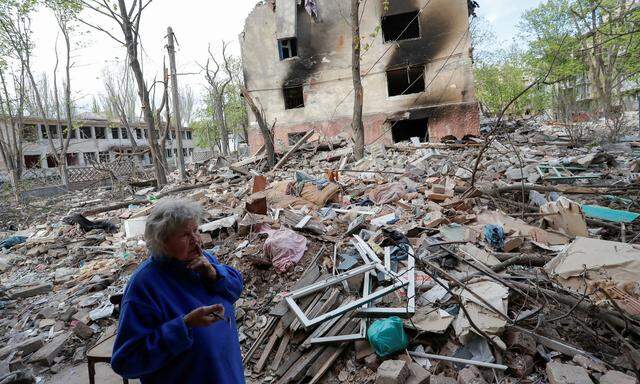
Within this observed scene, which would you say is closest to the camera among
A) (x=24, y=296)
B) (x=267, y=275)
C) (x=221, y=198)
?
(x=267, y=275)

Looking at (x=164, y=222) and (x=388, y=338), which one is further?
(x=388, y=338)

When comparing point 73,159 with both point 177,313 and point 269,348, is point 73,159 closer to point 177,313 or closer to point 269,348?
point 269,348

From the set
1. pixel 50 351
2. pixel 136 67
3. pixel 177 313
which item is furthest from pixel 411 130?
pixel 177 313

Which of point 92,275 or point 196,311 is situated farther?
point 92,275

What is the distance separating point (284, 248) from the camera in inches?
182

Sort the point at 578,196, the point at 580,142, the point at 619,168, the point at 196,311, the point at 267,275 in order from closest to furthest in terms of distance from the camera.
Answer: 1. the point at 196,311
2. the point at 267,275
3. the point at 578,196
4. the point at 619,168
5. the point at 580,142

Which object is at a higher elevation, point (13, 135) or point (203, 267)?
point (13, 135)

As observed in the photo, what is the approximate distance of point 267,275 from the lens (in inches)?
178

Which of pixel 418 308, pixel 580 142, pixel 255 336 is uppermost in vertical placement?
pixel 580 142

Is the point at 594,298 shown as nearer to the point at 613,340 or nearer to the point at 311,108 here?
the point at 613,340

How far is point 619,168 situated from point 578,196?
9.14 feet

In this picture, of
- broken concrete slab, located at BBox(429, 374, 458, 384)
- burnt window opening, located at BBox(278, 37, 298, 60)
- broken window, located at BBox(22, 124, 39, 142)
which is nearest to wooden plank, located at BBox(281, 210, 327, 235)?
broken concrete slab, located at BBox(429, 374, 458, 384)

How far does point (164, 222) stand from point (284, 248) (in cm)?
305

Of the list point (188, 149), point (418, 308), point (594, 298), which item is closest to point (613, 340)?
point (594, 298)
